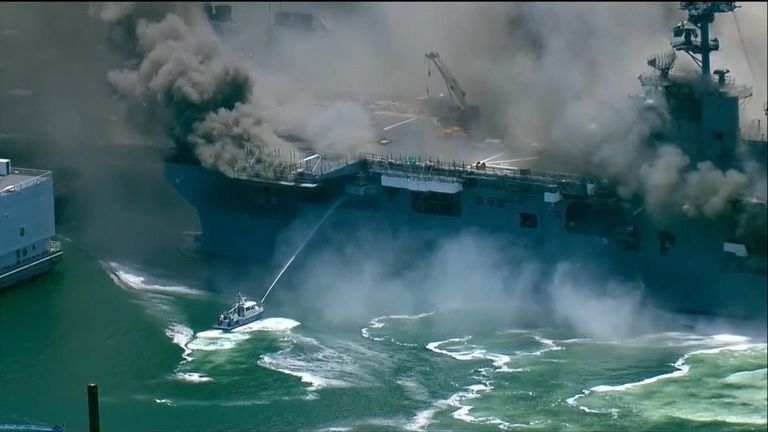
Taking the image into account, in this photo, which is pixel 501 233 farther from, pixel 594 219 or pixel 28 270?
pixel 28 270

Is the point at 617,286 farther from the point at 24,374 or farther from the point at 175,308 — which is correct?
the point at 24,374

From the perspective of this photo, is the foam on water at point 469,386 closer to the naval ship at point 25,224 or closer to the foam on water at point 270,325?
the foam on water at point 270,325

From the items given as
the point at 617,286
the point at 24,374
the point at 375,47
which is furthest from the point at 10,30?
the point at 375,47

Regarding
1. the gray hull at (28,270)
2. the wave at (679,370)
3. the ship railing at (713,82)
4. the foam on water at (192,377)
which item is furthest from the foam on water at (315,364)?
the ship railing at (713,82)

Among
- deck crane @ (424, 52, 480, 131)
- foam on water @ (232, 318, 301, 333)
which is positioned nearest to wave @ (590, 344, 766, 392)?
foam on water @ (232, 318, 301, 333)

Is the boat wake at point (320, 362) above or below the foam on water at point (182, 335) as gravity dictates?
below

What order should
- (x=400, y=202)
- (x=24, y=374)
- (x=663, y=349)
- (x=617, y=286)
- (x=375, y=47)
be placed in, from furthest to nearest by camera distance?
1. (x=375, y=47)
2. (x=400, y=202)
3. (x=617, y=286)
4. (x=663, y=349)
5. (x=24, y=374)

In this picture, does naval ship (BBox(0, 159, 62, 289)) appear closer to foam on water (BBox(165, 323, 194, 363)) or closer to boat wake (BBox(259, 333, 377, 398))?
foam on water (BBox(165, 323, 194, 363))
